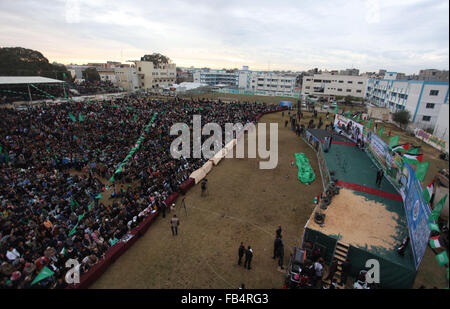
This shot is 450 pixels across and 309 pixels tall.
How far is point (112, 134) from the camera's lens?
871 inches

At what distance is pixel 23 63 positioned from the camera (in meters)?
44.8

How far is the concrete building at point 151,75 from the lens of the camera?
66812 mm

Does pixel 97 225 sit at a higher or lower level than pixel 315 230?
lower

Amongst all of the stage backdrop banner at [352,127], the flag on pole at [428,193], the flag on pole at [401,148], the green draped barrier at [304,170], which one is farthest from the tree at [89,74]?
the flag on pole at [428,193]

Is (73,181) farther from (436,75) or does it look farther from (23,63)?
(23,63)

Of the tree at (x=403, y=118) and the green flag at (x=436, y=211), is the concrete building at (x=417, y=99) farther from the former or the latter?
the green flag at (x=436, y=211)

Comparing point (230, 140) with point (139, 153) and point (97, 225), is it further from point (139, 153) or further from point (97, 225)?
point (97, 225)

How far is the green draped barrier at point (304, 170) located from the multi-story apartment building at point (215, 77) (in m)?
85.2

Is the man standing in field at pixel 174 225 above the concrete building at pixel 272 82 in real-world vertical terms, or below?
below

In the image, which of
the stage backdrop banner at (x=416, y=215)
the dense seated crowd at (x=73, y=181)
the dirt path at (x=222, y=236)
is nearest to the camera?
the stage backdrop banner at (x=416, y=215)

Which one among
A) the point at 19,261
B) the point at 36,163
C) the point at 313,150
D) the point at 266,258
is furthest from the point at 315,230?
the point at 36,163

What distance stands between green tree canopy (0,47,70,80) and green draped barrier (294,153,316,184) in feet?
144

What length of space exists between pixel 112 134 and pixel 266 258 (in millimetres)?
18627
